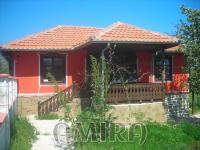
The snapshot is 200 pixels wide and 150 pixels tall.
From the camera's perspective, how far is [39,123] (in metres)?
13.3

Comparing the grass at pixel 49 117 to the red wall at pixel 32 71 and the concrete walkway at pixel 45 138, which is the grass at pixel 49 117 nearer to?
the concrete walkway at pixel 45 138

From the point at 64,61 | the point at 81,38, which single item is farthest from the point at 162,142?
the point at 81,38

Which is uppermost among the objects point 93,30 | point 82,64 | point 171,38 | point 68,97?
point 93,30

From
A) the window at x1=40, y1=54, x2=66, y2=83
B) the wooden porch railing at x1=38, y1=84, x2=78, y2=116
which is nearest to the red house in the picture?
the window at x1=40, y1=54, x2=66, y2=83

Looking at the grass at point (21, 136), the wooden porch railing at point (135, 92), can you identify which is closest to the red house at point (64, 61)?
the wooden porch railing at point (135, 92)

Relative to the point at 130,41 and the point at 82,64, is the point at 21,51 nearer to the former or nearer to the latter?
the point at 82,64

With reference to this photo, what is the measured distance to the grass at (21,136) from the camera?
8.27m

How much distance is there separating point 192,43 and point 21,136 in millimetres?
9046

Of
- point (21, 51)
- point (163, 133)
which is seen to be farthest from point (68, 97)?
point (163, 133)

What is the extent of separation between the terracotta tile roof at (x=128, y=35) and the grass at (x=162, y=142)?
4.59 meters

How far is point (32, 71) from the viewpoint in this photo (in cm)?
1712

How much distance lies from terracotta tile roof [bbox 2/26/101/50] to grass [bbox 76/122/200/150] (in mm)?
6603

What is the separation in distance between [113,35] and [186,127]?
17.6 ft

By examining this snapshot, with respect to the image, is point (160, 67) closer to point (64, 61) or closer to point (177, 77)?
point (177, 77)
